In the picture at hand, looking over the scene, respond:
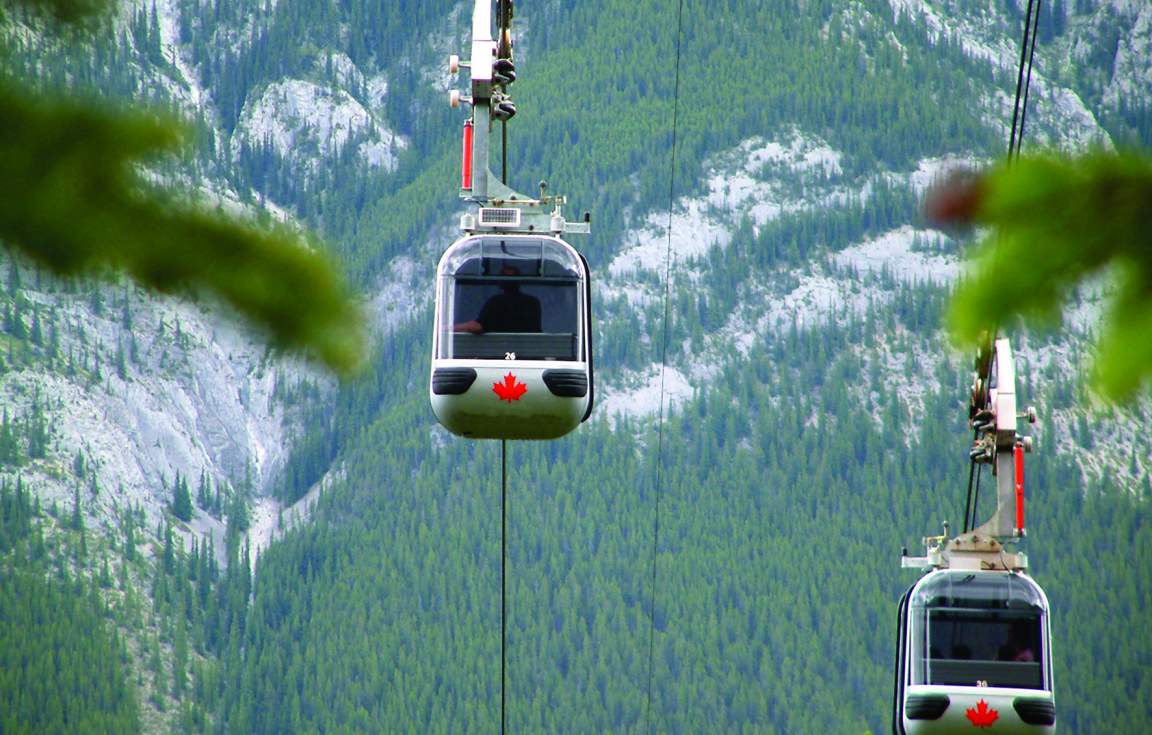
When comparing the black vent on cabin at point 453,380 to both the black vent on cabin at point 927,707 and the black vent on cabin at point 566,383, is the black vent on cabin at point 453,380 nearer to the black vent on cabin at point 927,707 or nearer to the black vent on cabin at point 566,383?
the black vent on cabin at point 566,383

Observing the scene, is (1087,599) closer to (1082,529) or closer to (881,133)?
(1082,529)

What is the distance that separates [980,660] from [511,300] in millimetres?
6234

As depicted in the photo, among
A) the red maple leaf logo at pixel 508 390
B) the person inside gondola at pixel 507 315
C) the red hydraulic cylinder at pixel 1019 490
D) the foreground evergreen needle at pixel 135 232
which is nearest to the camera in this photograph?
the foreground evergreen needle at pixel 135 232

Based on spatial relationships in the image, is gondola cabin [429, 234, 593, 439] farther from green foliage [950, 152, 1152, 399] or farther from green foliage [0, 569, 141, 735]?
green foliage [0, 569, 141, 735]

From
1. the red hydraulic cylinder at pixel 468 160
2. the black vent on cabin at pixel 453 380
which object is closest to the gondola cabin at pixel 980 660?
the black vent on cabin at pixel 453 380

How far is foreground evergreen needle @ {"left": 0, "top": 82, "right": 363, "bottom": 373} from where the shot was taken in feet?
5.94

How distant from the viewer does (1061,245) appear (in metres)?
1.91

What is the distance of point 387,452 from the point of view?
15812cm

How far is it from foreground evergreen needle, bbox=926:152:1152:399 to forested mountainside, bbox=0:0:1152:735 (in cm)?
12167

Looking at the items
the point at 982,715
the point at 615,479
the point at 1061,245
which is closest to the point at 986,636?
the point at 982,715

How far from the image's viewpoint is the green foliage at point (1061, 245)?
6.12 feet

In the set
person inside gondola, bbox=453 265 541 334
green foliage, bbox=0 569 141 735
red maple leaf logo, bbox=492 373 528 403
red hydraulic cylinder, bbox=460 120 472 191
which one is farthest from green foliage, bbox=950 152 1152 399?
green foliage, bbox=0 569 141 735

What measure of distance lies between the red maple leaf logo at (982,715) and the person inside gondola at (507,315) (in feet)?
20.0

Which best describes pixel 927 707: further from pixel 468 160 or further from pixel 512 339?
pixel 468 160
